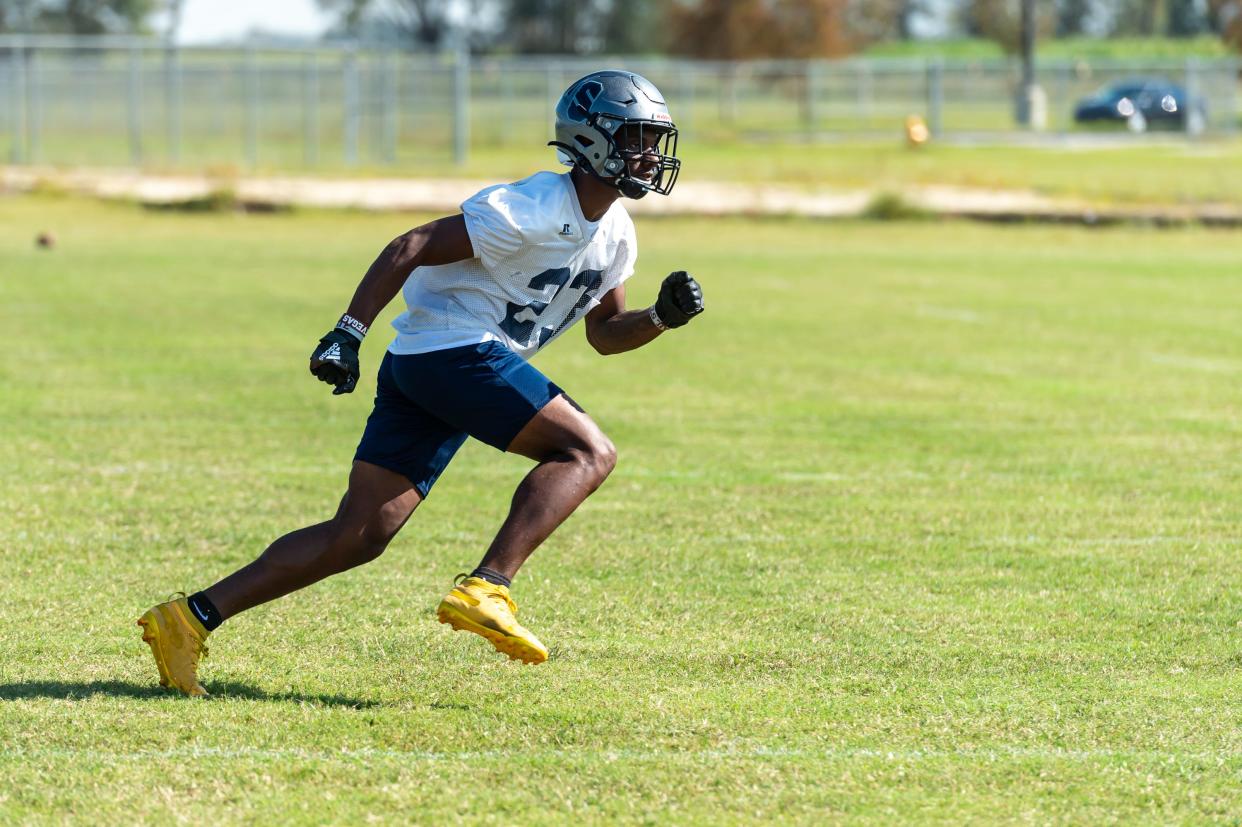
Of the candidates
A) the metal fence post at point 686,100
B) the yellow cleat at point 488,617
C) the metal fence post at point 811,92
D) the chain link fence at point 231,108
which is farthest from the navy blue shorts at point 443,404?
the metal fence post at point 811,92

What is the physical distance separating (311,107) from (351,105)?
927 millimetres

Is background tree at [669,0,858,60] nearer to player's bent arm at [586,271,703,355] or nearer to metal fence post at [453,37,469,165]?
metal fence post at [453,37,469,165]

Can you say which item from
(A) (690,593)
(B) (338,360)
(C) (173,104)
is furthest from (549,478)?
(C) (173,104)

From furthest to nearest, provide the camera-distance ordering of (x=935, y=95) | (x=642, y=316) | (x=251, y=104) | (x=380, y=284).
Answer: (x=935, y=95) → (x=251, y=104) → (x=642, y=316) → (x=380, y=284)

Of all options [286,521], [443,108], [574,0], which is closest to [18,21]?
[574,0]

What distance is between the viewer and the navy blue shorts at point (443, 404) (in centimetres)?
543

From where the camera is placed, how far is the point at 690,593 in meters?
6.91

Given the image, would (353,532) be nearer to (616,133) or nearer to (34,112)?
(616,133)

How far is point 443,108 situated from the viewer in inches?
1626

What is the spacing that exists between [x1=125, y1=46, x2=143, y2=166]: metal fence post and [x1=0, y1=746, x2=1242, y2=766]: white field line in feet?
119

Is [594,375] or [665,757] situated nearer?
[665,757]

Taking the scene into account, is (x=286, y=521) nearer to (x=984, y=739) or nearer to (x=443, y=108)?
(x=984, y=739)

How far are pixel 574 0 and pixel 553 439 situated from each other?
92.6 meters

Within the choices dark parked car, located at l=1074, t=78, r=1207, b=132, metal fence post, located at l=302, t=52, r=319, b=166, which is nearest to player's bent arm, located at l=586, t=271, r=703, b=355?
metal fence post, located at l=302, t=52, r=319, b=166
